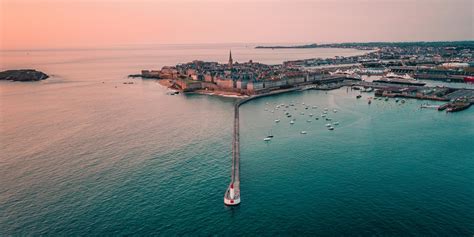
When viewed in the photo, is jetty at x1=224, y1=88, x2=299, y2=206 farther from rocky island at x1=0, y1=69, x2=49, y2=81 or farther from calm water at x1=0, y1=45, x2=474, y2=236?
rocky island at x1=0, y1=69, x2=49, y2=81

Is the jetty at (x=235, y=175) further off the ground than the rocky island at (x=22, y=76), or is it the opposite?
the rocky island at (x=22, y=76)

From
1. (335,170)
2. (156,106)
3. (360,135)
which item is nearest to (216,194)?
(335,170)

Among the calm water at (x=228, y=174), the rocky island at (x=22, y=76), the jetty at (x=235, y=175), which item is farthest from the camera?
the rocky island at (x=22, y=76)

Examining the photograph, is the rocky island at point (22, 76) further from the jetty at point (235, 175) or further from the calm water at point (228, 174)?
the jetty at point (235, 175)

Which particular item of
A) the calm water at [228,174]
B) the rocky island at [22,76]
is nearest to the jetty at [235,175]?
the calm water at [228,174]

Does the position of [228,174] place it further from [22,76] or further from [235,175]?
[22,76]

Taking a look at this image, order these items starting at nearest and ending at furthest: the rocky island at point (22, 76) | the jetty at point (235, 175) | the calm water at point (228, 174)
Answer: the calm water at point (228, 174)
the jetty at point (235, 175)
the rocky island at point (22, 76)

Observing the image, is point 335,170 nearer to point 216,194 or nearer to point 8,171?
point 216,194

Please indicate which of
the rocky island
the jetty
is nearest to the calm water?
the jetty
